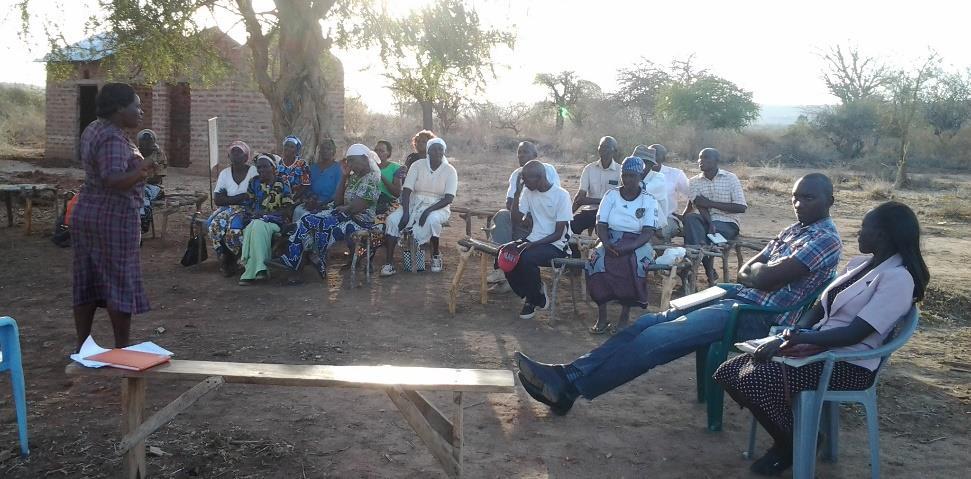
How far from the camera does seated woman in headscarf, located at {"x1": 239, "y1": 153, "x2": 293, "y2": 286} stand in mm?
7727

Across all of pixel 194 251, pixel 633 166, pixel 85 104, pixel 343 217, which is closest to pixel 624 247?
pixel 633 166

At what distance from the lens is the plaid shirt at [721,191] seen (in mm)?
7781

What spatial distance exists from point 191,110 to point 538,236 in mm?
11580

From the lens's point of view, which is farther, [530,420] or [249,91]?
[249,91]

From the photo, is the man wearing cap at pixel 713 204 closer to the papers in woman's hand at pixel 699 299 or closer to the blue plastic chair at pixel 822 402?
the papers in woman's hand at pixel 699 299

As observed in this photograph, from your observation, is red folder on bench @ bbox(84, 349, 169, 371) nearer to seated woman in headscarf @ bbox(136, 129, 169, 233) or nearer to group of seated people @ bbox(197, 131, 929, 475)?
Result: group of seated people @ bbox(197, 131, 929, 475)

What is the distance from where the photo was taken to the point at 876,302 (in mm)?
3354

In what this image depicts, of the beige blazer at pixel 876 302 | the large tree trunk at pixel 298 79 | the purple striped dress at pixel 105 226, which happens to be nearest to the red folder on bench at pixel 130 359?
the purple striped dress at pixel 105 226

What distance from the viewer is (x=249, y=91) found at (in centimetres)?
1559

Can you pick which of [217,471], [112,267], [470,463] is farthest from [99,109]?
[470,463]

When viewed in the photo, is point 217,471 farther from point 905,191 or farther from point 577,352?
point 905,191

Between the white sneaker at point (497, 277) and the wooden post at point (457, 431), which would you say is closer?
the wooden post at point (457, 431)

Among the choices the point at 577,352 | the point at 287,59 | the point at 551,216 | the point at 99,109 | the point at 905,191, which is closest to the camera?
the point at 99,109

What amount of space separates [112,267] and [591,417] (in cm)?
276
